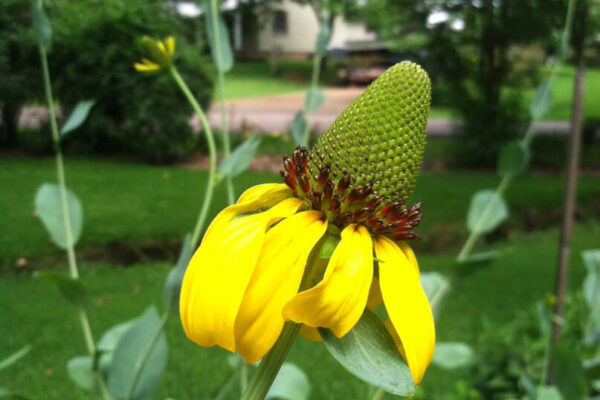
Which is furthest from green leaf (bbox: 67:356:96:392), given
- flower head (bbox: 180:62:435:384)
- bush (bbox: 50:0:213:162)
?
bush (bbox: 50:0:213:162)

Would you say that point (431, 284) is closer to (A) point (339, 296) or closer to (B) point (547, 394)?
(B) point (547, 394)

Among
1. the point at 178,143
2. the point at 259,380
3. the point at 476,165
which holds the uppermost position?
the point at 259,380

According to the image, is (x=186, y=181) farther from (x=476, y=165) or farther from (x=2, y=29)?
(x=476, y=165)

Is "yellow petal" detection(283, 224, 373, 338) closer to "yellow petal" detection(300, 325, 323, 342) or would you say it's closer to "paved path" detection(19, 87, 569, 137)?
"yellow petal" detection(300, 325, 323, 342)

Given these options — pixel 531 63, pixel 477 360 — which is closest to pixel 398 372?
pixel 477 360

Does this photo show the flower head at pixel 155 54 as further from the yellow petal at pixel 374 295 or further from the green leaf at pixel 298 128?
the yellow petal at pixel 374 295

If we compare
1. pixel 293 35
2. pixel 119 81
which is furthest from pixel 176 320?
pixel 293 35
